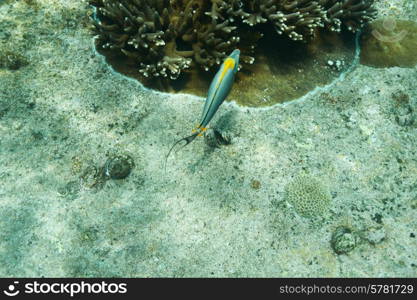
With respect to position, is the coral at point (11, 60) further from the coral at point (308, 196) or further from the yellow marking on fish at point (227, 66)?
the coral at point (308, 196)

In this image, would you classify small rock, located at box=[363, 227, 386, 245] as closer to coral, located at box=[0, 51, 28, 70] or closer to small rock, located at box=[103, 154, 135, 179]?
small rock, located at box=[103, 154, 135, 179]

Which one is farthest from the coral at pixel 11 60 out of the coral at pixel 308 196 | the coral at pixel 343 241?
the coral at pixel 343 241

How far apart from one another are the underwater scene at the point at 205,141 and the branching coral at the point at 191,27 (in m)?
0.03

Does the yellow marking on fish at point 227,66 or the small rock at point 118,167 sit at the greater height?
the yellow marking on fish at point 227,66

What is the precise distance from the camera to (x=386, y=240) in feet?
14.8

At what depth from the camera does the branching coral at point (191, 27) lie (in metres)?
5.19

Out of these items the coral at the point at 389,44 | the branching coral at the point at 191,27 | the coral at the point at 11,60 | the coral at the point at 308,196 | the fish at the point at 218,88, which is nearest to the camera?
the fish at the point at 218,88

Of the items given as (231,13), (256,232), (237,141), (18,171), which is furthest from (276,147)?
(18,171)

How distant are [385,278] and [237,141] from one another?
280 centimetres

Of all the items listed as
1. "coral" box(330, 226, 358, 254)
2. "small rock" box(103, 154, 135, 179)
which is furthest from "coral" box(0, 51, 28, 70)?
"coral" box(330, 226, 358, 254)

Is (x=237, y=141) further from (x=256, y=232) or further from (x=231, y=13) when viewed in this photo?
(x=231, y=13)

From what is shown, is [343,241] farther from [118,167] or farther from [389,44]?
[389,44]

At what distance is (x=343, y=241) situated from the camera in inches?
172

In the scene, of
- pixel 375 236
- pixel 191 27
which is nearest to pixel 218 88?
pixel 191 27
